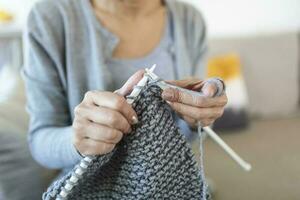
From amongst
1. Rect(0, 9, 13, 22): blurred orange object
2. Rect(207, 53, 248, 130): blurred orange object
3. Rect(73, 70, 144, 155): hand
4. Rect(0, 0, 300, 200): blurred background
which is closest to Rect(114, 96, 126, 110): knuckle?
Rect(73, 70, 144, 155): hand

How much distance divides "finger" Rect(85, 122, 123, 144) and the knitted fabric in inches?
1.4

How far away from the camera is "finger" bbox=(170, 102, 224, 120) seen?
1.94 feet

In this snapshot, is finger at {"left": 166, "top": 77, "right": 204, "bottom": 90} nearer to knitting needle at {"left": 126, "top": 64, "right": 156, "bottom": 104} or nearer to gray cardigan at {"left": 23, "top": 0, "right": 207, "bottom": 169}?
knitting needle at {"left": 126, "top": 64, "right": 156, "bottom": 104}

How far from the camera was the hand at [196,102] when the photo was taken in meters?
0.58

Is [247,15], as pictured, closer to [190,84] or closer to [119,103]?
[190,84]

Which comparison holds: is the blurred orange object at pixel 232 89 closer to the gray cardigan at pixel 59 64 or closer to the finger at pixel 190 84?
the gray cardigan at pixel 59 64

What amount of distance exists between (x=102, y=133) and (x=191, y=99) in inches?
5.5

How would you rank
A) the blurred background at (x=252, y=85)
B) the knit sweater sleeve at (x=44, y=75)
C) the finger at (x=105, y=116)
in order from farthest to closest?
1. the blurred background at (x=252, y=85)
2. the knit sweater sleeve at (x=44, y=75)
3. the finger at (x=105, y=116)

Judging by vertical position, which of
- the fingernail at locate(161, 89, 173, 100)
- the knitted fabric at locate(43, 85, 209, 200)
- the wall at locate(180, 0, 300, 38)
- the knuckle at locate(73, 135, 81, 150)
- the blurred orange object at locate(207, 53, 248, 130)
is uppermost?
the fingernail at locate(161, 89, 173, 100)

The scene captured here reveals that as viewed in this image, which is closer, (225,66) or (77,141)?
(77,141)

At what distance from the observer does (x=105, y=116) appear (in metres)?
0.53

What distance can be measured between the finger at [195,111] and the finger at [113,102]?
0.24 ft

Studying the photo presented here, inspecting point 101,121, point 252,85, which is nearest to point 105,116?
point 101,121

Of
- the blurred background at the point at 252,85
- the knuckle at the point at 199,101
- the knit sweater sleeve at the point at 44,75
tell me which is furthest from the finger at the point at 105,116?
the blurred background at the point at 252,85
